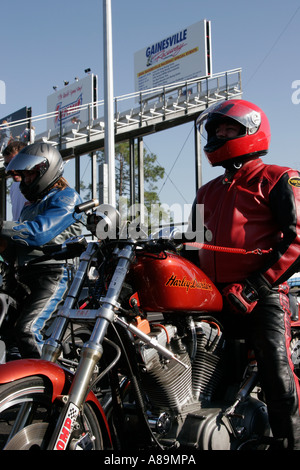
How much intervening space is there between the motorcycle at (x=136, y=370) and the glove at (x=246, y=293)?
10cm

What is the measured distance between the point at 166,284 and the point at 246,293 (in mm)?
544

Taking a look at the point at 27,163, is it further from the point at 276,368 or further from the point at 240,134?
the point at 276,368

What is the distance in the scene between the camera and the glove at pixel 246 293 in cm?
300

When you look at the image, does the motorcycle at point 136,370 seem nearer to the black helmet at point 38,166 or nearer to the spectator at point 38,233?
the spectator at point 38,233

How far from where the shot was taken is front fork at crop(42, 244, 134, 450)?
226 centimetres

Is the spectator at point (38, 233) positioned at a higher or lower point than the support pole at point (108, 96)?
lower

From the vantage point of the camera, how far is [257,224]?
3.26m

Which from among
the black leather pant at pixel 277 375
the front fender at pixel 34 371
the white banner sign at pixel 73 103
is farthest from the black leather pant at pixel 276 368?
the white banner sign at pixel 73 103

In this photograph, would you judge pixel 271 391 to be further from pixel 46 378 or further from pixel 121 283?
pixel 46 378

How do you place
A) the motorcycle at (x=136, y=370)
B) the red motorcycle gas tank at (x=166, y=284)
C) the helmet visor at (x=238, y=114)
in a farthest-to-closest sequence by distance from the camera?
the helmet visor at (x=238, y=114) < the red motorcycle gas tank at (x=166, y=284) < the motorcycle at (x=136, y=370)

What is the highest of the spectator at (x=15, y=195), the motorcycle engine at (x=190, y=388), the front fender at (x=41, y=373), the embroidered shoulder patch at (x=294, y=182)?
the spectator at (x=15, y=195)

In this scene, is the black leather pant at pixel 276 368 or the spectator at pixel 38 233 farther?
the spectator at pixel 38 233

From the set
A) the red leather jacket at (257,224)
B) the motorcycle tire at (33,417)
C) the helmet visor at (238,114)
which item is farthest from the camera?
the helmet visor at (238,114)

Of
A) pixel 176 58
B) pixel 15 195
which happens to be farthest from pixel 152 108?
pixel 15 195
